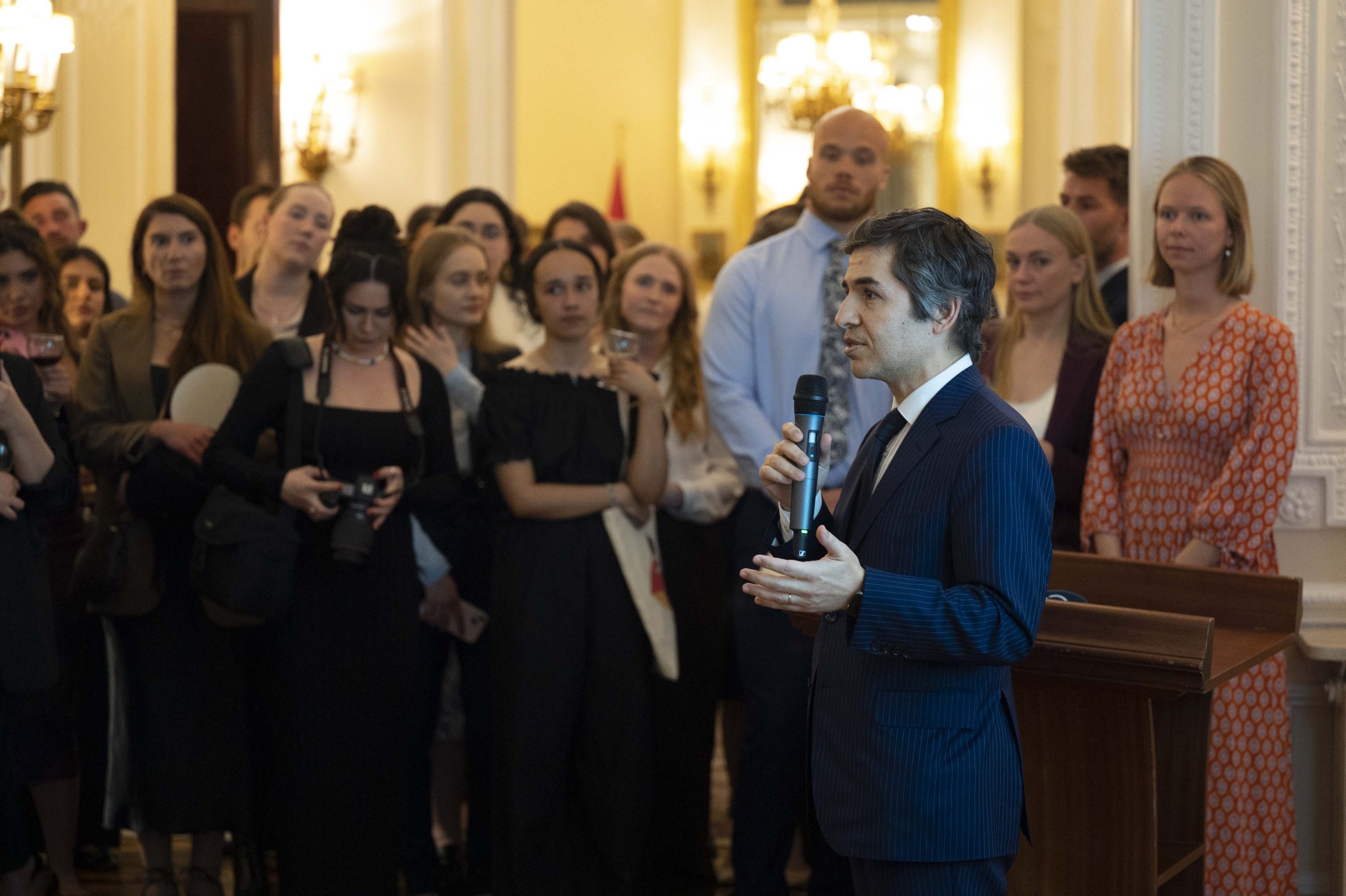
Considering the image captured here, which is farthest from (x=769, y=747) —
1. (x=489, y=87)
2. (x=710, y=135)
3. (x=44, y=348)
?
(x=710, y=135)

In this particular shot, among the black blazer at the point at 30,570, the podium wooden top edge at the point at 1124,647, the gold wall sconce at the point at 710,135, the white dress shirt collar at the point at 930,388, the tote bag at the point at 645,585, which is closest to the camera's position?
the white dress shirt collar at the point at 930,388

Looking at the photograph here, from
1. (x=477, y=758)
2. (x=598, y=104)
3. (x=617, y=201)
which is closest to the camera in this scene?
(x=477, y=758)

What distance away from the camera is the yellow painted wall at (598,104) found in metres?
10.6

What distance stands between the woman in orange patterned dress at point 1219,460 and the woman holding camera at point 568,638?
1.18m

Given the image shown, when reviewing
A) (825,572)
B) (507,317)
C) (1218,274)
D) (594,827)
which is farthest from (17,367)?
(507,317)

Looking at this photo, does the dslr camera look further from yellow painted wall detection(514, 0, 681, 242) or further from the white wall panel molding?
yellow painted wall detection(514, 0, 681, 242)

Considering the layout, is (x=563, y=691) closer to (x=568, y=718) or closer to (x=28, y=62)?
(x=568, y=718)

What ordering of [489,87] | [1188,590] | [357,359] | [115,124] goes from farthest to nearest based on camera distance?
[489,87]
[115,124]
[357,359]
[1188,590]

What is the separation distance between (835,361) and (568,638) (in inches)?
38.5

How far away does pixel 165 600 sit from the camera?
338 centimetres

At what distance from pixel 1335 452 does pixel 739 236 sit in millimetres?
7037

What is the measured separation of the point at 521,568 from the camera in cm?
342

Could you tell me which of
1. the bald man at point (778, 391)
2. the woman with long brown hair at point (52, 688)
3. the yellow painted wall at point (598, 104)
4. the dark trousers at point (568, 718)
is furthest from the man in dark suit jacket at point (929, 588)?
the yellow painted wall at point (598, 104)

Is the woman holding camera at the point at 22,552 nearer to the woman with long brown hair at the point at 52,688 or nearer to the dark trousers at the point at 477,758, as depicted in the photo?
the woman with long brown hair at the point at 52,688
